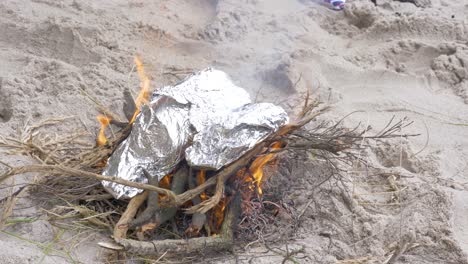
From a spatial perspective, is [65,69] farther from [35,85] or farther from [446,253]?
[446,253]

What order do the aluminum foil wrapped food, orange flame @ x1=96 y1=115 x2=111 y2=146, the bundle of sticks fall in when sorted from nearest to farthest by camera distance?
1. the bundle of sticks
2. the aluminum foil wrapped food
3. orange flame @ x1=96 y1=115 x2=111 y2=146

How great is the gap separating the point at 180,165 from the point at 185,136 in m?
0.14

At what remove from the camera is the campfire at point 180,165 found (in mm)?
2900

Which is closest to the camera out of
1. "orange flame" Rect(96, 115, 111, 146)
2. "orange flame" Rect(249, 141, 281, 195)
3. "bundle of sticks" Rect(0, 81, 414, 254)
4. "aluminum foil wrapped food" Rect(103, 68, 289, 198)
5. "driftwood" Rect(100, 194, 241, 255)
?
"driftwood" Rect(100, 194, 241, 255)

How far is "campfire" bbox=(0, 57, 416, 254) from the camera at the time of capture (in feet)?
9.52

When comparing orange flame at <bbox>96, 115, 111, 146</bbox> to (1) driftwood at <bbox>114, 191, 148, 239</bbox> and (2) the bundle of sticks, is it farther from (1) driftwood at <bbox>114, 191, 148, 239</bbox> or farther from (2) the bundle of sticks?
(1) driftwood at <bbox>114, 191, 148, 239</bbox>

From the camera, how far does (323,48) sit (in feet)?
16.3

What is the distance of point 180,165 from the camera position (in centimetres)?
307

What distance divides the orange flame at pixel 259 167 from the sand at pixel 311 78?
257mm

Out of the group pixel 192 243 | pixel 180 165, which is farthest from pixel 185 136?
pixel 192 243

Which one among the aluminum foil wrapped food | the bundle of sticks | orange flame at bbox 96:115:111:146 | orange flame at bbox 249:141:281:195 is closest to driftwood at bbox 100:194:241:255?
the bundle of sticks

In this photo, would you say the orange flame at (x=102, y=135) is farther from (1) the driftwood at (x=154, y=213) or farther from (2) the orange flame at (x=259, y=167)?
(2) the orange flame at (x=259, y=167)

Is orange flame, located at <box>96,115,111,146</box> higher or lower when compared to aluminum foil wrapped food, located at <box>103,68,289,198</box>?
lower

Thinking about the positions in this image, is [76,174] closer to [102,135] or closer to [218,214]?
[102,135]
